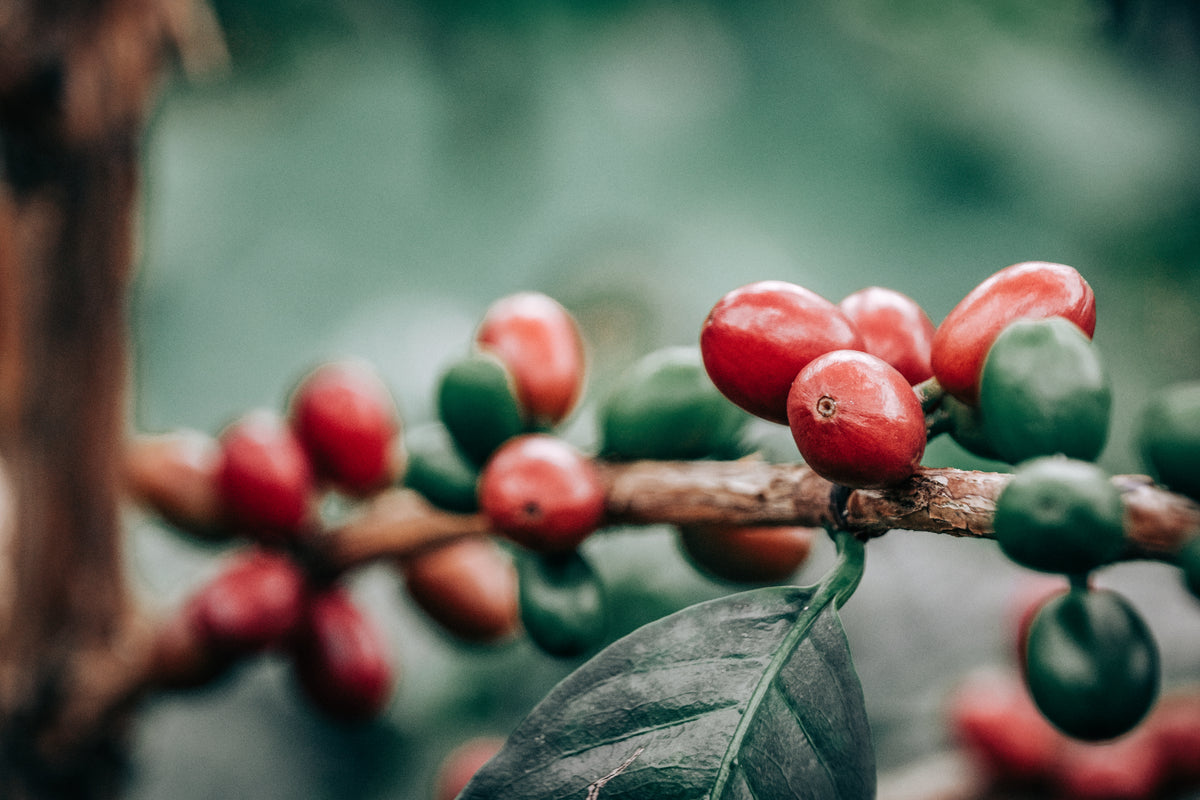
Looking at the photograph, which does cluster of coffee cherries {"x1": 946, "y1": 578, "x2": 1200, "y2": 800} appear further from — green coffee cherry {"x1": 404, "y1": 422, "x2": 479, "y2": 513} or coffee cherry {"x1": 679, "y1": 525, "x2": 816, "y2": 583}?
green coffee cherry {"x1": 404, "y1": 422, "x2": 479, "y2": 513}

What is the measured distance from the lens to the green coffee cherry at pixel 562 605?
1.11 feet

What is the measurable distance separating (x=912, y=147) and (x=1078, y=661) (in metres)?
1.38

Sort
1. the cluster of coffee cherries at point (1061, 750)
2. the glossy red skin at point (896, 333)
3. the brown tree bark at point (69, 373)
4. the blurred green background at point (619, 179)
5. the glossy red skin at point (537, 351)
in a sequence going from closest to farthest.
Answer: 1. the glossy red skin at point (896, 333)
2. the glossy red skin at point (537, 351)
3. the brown tree bark at point (69, 373)
4. the cluster of coffee cherries at point (1061, 750)
5. the blurred green background at point (619, 179)

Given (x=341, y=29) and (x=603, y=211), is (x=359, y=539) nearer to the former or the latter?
(x=603, y=211)

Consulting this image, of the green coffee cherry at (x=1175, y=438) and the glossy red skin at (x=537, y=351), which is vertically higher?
the green coffee cherry at (x=1175, y=438)

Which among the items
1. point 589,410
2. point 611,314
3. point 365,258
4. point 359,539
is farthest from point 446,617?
point 365,258

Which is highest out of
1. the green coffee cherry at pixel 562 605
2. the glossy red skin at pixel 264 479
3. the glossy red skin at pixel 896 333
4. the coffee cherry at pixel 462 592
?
the glossy red skin at pixel 896 333

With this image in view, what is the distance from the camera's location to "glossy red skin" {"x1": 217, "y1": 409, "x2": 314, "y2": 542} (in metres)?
0.49

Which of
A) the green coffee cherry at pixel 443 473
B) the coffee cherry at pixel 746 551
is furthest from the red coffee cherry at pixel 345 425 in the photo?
the coffee cherry at pixel 746 551

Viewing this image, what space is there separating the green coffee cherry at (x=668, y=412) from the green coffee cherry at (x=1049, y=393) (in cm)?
14

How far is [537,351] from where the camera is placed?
0.42 m

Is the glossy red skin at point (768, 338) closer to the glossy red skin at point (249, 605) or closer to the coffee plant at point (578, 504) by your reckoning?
the coffee plant at point (578, 504)

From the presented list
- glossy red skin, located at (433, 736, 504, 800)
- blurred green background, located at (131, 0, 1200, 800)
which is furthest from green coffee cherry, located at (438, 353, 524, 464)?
blurred green background, located at (131, 0, 1200, 800)

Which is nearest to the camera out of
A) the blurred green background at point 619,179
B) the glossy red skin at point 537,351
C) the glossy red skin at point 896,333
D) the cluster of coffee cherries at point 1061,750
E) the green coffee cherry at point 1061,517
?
the green coffee cherry at point 1061,517
